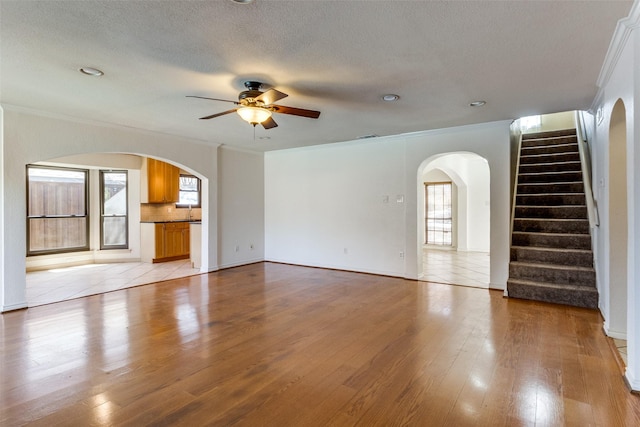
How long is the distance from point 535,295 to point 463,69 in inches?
130

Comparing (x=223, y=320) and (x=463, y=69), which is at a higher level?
(x=463, y=69)

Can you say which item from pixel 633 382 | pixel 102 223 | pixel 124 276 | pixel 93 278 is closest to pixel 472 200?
pixel 633 382

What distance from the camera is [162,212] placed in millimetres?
8453

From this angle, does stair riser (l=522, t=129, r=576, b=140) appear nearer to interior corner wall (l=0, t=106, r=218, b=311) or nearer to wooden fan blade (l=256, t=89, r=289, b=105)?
wooden fan blade (l=256, t=89, r=289, b=105)

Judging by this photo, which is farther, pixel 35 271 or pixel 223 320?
pixel 35 271

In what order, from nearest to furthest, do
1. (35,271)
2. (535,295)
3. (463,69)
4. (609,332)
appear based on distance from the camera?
1. (463,69)
2. (609,332)
3. (535,295)
4. (35,271)

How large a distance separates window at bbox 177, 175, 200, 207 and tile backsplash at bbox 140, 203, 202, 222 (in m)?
0.16

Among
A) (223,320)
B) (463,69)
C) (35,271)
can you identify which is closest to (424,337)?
(223,320)

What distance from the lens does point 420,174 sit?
595cm

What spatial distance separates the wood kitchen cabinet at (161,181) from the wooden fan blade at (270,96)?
569 cm

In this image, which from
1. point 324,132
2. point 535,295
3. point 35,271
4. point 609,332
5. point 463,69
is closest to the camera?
point 463,69

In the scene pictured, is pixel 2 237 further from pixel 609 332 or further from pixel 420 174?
pixel 609 332

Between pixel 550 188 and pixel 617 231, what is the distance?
265 centimetres

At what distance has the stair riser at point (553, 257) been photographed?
458cm
